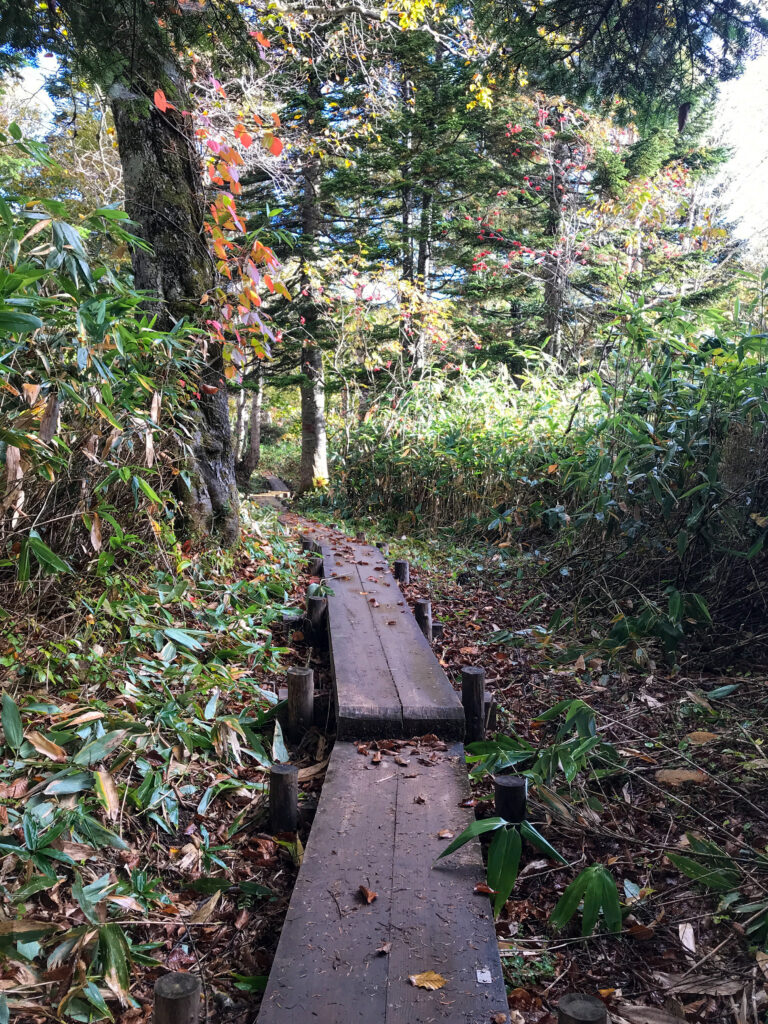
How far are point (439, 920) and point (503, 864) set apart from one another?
9.1 inches

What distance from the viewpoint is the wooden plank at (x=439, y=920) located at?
154cm

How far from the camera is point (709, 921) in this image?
6.46 ft

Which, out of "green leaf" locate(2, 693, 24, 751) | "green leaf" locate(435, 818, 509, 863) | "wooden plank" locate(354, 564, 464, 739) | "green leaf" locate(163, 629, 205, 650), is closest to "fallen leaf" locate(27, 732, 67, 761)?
"green leaf" locate(2, 693, 24, 751)

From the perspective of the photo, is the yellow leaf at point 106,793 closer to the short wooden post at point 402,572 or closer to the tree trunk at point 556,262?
the short wooden post at point 402,572

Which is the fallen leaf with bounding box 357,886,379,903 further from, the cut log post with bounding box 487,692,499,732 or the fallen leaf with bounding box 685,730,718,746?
the fallen leaf with bounding box 685,730,718,746

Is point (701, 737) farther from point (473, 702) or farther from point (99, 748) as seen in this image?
point (99, 748)

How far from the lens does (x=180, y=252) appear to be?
175 inches

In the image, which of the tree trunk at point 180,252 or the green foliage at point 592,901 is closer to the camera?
the green foliage at point 592,901

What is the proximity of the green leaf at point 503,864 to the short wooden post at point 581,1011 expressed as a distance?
47 centimetres

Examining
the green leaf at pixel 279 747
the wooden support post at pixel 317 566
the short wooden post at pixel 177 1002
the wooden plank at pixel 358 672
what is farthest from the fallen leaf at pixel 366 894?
the wooden support post at pixel 317 566

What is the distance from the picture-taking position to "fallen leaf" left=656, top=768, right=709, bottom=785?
255 cm

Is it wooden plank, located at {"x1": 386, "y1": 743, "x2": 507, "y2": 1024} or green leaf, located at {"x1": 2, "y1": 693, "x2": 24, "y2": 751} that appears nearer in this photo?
wooden plank, located at {"x1": 386, "y1": 743, "x2": 507, "y2": 1024}

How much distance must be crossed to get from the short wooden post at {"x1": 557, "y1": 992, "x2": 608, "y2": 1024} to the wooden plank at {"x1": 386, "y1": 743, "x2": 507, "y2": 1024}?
253 millimetres

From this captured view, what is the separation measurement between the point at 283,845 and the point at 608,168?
1327 cm
